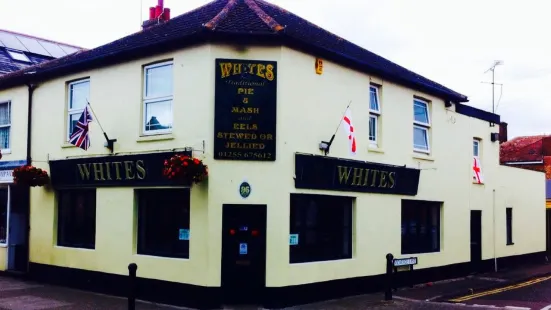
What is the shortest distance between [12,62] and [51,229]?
32.7ft

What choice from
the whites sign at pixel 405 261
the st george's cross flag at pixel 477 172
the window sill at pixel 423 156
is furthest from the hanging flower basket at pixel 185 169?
the st george's cross flag at pixel 477 172

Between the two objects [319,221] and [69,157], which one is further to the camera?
[69,157]

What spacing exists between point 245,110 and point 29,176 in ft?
21.7

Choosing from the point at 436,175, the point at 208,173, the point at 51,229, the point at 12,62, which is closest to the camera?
the point at 208,173

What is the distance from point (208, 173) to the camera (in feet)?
39.3

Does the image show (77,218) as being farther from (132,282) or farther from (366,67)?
(366,67)

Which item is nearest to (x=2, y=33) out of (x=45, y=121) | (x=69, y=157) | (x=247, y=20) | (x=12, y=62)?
(x=12, y=62)

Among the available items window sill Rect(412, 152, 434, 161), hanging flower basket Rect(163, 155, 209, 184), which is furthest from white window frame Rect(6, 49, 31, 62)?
window sill Rect(412, 152, 434, 161)

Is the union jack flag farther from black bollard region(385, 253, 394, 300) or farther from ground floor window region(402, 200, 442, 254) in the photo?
ground floor window region(402, 200, 442, 254)

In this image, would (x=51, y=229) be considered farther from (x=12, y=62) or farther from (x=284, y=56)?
(x=12, y=62)

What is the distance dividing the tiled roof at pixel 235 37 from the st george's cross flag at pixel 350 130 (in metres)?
1.25

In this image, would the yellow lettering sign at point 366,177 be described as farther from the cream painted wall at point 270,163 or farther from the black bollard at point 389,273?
the black bollard at point 389,273

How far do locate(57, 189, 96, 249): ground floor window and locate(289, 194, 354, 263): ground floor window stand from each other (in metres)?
5.28

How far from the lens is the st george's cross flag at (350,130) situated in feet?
45.5
